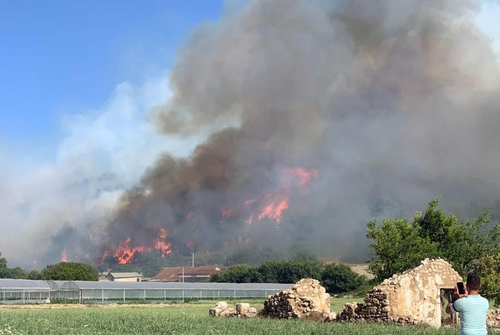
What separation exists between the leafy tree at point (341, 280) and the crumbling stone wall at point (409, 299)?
9955cm

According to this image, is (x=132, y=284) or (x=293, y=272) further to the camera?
(x=293, y=272)

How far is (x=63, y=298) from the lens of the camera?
93.4m

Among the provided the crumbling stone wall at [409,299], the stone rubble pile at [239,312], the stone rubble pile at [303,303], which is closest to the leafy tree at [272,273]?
the stone rubble pile at [239,312]

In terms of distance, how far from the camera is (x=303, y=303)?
4272cm

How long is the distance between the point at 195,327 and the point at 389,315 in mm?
13149

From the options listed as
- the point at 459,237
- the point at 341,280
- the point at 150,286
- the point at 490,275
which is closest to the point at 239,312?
the point at 490,275

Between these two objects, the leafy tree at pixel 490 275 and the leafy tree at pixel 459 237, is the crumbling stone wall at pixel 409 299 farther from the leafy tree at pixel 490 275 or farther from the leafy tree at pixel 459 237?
the leafy tree at pixel 459 237

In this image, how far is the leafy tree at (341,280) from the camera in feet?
447

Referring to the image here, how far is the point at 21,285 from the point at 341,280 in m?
74.6

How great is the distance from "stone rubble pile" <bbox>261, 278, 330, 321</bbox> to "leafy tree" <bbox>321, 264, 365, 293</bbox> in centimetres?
9485

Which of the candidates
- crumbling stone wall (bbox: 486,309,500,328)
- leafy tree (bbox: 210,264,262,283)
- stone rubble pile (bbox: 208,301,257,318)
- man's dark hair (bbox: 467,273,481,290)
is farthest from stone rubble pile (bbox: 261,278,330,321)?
leafy tree (bbox: 210,264,262,283)

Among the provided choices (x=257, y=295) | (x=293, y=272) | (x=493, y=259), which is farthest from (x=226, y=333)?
(x=293, y=272)

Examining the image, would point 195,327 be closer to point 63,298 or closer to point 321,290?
point 321,290

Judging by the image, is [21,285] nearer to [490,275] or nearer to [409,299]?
[490,275]
